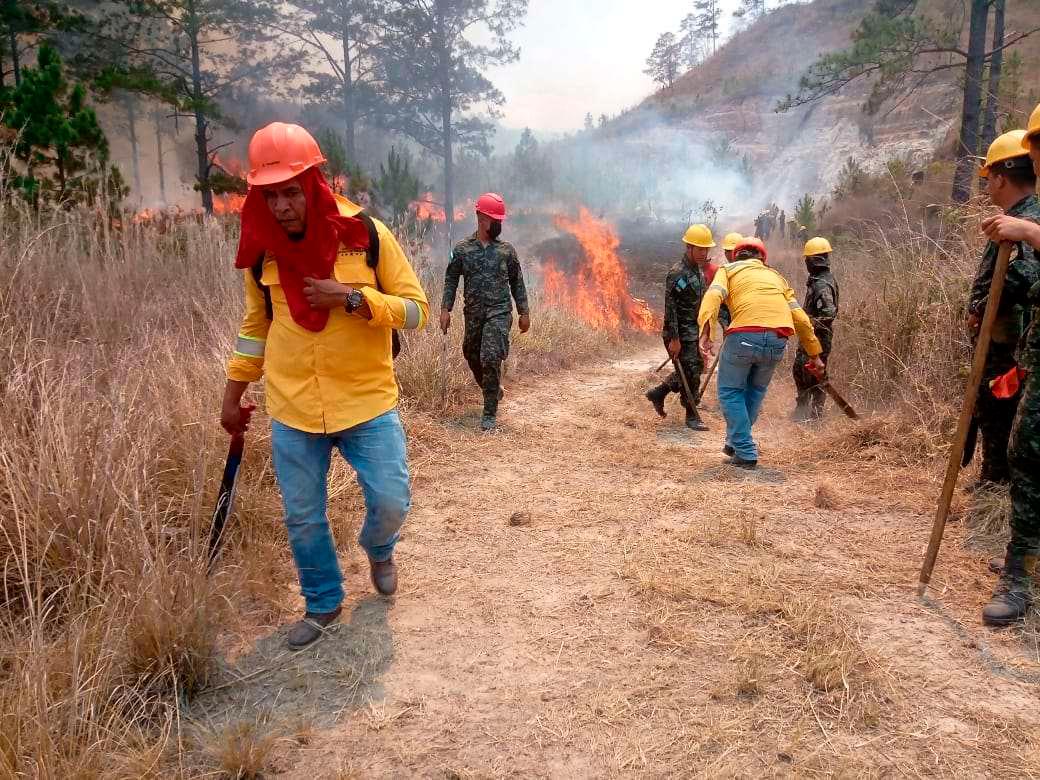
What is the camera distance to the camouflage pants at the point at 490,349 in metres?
6.25

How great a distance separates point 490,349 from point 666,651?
4014 millimetres

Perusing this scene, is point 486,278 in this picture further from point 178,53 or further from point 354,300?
point 178,53

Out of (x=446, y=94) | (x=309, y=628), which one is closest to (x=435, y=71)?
(x=446, y=94)

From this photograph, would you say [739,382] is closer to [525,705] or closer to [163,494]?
[525,705]

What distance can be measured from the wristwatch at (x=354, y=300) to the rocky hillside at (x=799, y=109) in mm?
16899

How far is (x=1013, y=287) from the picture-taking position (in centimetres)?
344

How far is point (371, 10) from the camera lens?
25062 millimetres

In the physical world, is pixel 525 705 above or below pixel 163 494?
below

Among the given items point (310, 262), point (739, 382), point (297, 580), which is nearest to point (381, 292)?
point (310, 262)

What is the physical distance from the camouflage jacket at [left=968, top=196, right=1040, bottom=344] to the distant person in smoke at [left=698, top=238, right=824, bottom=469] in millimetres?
1492

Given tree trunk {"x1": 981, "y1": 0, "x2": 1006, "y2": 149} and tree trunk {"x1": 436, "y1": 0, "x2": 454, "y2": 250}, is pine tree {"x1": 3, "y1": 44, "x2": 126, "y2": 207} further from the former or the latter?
tree trunk {"x1": 436, "y1": 0, "x2": 454, "y2": 250}

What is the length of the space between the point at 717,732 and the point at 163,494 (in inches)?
108

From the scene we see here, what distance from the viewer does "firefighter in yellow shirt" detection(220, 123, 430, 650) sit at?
7.89 ft

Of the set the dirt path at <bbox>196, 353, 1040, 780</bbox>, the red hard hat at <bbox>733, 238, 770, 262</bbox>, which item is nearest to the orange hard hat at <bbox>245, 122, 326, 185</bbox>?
the dirt path at <bbox>196, 353, 1040, 780</bbox>
